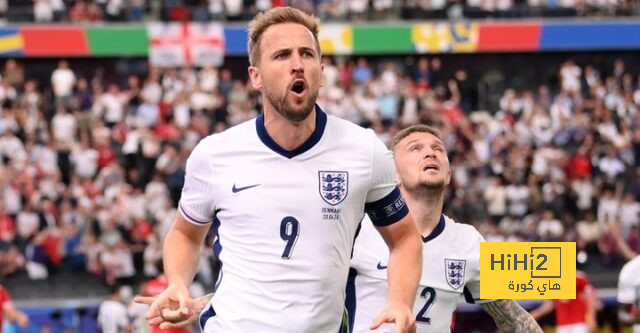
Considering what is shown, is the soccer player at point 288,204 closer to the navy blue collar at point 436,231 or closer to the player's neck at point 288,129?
the player's neck at point 288,129

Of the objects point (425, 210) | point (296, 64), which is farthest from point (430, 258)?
point (296, 64)

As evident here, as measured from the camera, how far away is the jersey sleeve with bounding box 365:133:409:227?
511 cm

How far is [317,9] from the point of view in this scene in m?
28.7

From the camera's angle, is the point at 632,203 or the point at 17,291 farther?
the point at 632,203

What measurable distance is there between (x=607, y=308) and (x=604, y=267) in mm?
1911

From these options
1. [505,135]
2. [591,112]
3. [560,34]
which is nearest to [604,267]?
[505,135]

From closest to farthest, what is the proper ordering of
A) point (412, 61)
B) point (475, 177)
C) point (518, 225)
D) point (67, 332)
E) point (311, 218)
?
point (311, 218) → point (67, 332) → point (518, 225) → point (475, 177) → point (412, 61)

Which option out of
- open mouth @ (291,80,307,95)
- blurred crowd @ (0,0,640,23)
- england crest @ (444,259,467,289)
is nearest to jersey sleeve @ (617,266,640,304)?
england crest @ (444,259,467,289)

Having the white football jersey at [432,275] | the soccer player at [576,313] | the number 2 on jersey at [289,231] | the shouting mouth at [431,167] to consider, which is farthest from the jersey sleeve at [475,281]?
the soccer player at [576,313]

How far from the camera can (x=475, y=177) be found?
71.9ft

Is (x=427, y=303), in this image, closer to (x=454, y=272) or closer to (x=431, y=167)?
(x=454, y=272)

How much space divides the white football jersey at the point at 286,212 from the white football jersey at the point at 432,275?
1315 millimetres

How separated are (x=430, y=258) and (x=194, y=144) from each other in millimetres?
15264

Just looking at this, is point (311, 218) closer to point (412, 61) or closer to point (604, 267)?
point (604, 267)
